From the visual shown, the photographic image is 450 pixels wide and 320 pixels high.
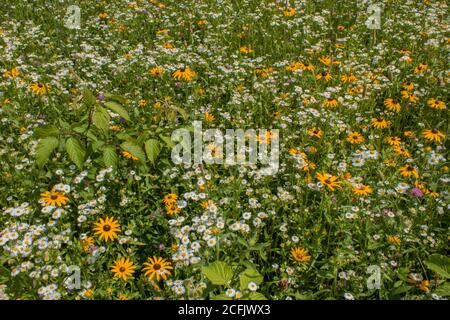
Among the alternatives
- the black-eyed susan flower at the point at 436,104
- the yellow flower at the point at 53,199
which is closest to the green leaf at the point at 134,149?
the yellow flower at the point at 53,199

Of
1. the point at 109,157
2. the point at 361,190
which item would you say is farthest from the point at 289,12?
the point at 109,157

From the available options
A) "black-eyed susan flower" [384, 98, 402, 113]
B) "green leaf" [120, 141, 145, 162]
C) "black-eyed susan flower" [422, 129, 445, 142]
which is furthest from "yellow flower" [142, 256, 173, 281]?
"black-eyed susan flower" [384, 98, 402, 113]

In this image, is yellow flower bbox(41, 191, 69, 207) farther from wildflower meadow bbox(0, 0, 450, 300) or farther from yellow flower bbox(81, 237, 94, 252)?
yellow flower bbox(81, 237, 94, 252)

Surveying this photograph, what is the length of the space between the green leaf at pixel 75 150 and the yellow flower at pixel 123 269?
73 centimetres

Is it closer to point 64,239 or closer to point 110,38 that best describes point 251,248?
point 64,239

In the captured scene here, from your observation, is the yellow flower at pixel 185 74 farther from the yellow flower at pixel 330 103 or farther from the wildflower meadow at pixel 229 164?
the yellow flower at pixel 330 103

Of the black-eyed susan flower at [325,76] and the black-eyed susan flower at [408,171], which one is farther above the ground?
the black-eyed susan flower at [325,76]

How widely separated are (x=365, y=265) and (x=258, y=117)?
2169mm

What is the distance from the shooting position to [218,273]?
2.33m

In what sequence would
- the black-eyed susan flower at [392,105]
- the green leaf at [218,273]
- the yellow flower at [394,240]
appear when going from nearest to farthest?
1. the green leaf at [218,273]
2. the yellow flower at [394,240]
3. the black-eyed susan flower at [392,105]

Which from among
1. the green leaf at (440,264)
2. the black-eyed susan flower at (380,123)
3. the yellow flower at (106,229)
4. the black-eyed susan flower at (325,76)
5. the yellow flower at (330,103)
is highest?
the black-eyed susan flower at (325,76)

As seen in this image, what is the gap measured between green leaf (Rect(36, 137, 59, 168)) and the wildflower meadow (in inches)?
0.5

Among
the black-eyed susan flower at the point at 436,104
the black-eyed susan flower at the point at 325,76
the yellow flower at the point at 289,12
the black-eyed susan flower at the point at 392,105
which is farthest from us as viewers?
the yellow flower at the point at 289,12

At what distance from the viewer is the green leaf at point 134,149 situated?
2826 millimetres
